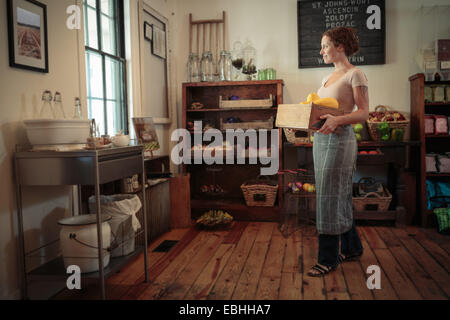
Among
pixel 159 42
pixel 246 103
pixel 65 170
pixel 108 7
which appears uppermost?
pixel 108 7

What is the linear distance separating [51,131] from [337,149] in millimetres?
1713

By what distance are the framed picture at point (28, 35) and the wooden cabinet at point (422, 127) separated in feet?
11.2

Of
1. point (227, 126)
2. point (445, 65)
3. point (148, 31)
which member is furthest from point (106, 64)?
point (445, 65)

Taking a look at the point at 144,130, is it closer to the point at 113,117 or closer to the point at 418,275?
the point at 113,117

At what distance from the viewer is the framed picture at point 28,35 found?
232cm

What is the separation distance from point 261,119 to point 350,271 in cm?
234

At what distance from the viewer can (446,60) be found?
4.17 metres

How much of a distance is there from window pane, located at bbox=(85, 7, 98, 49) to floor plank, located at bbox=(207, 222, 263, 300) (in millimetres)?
2077

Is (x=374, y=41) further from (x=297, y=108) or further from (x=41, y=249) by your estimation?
(x=41, y=249)

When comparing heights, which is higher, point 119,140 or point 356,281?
point 119,140

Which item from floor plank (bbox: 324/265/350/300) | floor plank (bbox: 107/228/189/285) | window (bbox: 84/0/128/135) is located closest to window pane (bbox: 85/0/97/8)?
window (bbox: 84/0/128/135)

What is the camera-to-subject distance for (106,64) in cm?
365

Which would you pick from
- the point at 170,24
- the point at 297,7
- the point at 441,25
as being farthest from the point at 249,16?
the point at 441,25

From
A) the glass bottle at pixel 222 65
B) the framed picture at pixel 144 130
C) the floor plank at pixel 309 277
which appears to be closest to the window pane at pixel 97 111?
the framed picture at pixel 144 130
